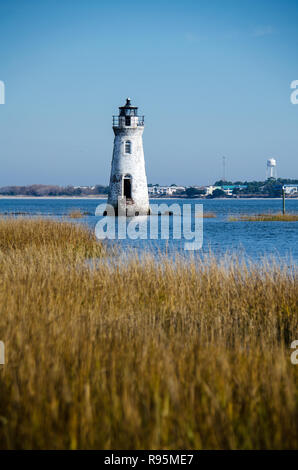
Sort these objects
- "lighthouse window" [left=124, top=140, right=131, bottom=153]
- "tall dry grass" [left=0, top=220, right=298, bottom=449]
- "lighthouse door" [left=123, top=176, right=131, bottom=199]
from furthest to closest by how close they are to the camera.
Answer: "lighthouse door" [left=123, top=176, right=131, bottom=199]
"lighthouse window" [left=124, top=140, right=131, bottom=153]
"tall dry grass" [left=0, top=220, right=298, bottom=449]

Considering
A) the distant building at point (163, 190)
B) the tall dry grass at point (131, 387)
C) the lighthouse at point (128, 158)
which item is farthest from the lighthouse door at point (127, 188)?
the distant building at point (163, 190)

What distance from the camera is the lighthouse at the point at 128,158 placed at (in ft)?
115

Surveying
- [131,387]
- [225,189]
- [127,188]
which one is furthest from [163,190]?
[131,387]

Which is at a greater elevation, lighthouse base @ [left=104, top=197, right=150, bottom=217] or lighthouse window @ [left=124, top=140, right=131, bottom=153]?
lighthouse window @ [left=124, top=140, right=131, bottom=153]

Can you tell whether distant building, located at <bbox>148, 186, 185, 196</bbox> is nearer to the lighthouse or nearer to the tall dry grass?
the lighthouse

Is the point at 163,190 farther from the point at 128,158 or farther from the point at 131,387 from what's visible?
the point at 131,387

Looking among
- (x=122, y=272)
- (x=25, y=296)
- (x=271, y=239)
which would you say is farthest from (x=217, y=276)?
(x=271, y=239)

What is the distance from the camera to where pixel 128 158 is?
35.0 m

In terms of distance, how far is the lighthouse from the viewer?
35.0m

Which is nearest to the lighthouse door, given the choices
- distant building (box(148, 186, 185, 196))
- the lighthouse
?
the lighthouse

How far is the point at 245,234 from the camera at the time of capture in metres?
31.6

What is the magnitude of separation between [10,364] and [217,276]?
4657 millimetres

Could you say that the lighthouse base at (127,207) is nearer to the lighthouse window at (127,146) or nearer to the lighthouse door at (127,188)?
the lighthouse door at (127,188)
